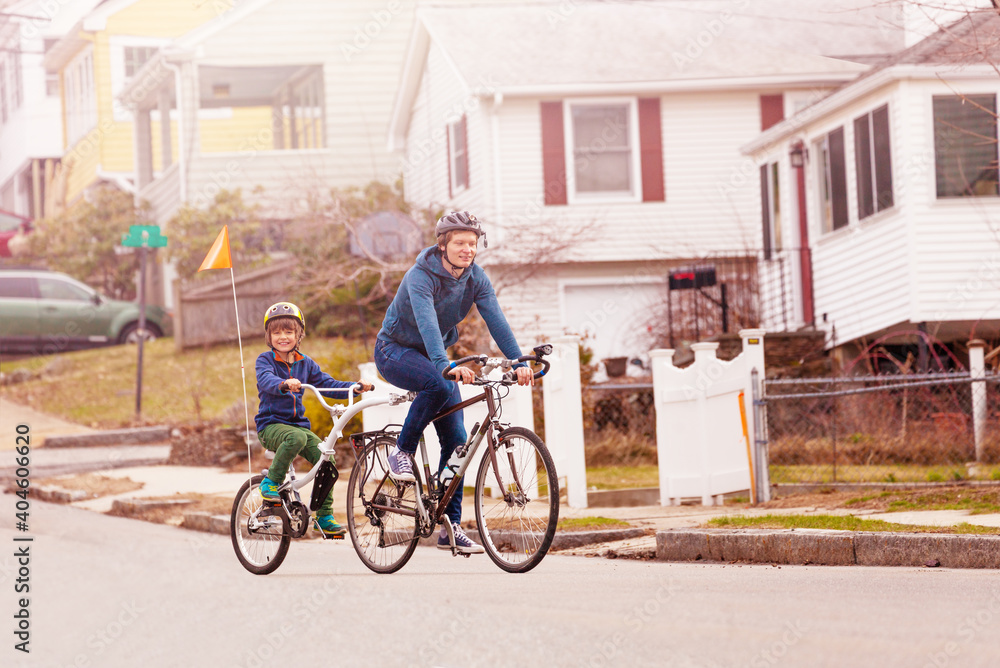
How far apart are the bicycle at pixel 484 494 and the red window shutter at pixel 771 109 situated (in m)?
19.2

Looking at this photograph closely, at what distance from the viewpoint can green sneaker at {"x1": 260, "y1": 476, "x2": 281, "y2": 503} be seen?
855 cm

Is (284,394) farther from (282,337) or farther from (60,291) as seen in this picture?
(60,291)

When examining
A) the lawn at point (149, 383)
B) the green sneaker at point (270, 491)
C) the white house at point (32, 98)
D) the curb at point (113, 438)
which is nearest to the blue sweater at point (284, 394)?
the green sneaker at point (270, 491)

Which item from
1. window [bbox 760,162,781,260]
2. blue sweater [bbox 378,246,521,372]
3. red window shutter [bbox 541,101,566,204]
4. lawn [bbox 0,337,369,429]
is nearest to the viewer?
blue sweater [bbox 378,246,521,372]

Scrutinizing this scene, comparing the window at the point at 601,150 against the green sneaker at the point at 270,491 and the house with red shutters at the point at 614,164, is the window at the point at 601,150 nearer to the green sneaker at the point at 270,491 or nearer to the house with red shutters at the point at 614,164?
the house with red shutters at the point at 614,164

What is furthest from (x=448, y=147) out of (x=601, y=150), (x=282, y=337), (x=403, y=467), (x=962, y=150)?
(x=403, y=467)

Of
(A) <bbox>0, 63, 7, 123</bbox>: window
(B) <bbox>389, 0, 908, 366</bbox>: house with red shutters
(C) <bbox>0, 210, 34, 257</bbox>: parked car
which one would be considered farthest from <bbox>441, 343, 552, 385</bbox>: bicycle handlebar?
(A) <bbox>0, 63, 7, 123</bbox>: window

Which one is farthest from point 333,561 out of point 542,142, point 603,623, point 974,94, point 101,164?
point 101,164

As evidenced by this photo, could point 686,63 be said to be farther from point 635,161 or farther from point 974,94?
point 974,94

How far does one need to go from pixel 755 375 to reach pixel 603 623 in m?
6.31

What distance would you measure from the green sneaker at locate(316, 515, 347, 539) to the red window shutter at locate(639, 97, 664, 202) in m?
18.2

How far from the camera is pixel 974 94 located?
19.3m

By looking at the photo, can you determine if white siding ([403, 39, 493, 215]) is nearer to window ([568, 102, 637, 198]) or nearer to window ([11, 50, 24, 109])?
window ([568, 102, 637, 198])

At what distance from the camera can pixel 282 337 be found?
8.42m
